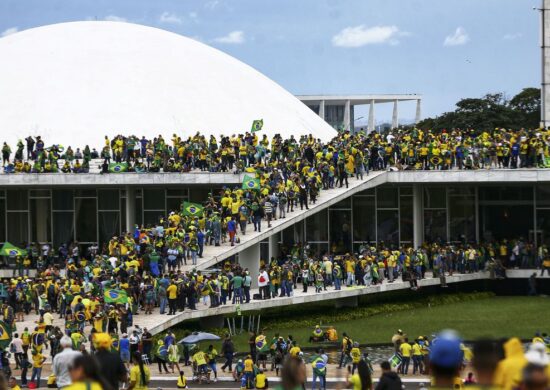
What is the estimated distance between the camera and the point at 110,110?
47.3m

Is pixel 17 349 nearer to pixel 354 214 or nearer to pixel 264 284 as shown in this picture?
pixel 264 284

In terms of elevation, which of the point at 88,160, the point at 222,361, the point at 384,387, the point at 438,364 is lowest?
the point at 222,361

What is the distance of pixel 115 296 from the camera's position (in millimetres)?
27531

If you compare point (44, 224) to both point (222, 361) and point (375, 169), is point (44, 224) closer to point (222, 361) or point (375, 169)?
point (375, 169)

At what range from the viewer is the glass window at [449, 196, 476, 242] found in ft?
143

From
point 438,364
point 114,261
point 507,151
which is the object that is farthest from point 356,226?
point 438,364

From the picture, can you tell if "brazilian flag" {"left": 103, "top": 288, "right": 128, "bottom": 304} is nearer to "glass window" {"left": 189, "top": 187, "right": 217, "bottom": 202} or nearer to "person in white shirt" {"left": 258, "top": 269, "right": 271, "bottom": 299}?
"person in white shirt" {"left": 258, "top": 269, "right": 271, "bottom": 299}

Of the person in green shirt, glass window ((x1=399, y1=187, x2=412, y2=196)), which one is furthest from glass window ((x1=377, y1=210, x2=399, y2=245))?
the person in green shirt

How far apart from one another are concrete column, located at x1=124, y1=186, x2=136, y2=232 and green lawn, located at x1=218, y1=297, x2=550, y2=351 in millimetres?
10513

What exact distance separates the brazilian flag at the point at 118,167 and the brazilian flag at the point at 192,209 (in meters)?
5.81

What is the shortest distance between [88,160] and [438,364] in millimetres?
34929

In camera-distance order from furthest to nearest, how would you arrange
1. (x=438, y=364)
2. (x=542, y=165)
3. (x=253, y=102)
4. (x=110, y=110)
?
(x=253, y=102), (x=110, y=110), (x=542, y=165), (x=438, y=364)

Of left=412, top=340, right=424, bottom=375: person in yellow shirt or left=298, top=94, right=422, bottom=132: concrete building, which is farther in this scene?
left=298, top=94, right=422, bottom=132: concrete building

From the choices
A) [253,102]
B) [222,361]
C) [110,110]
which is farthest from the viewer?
[253,102]
